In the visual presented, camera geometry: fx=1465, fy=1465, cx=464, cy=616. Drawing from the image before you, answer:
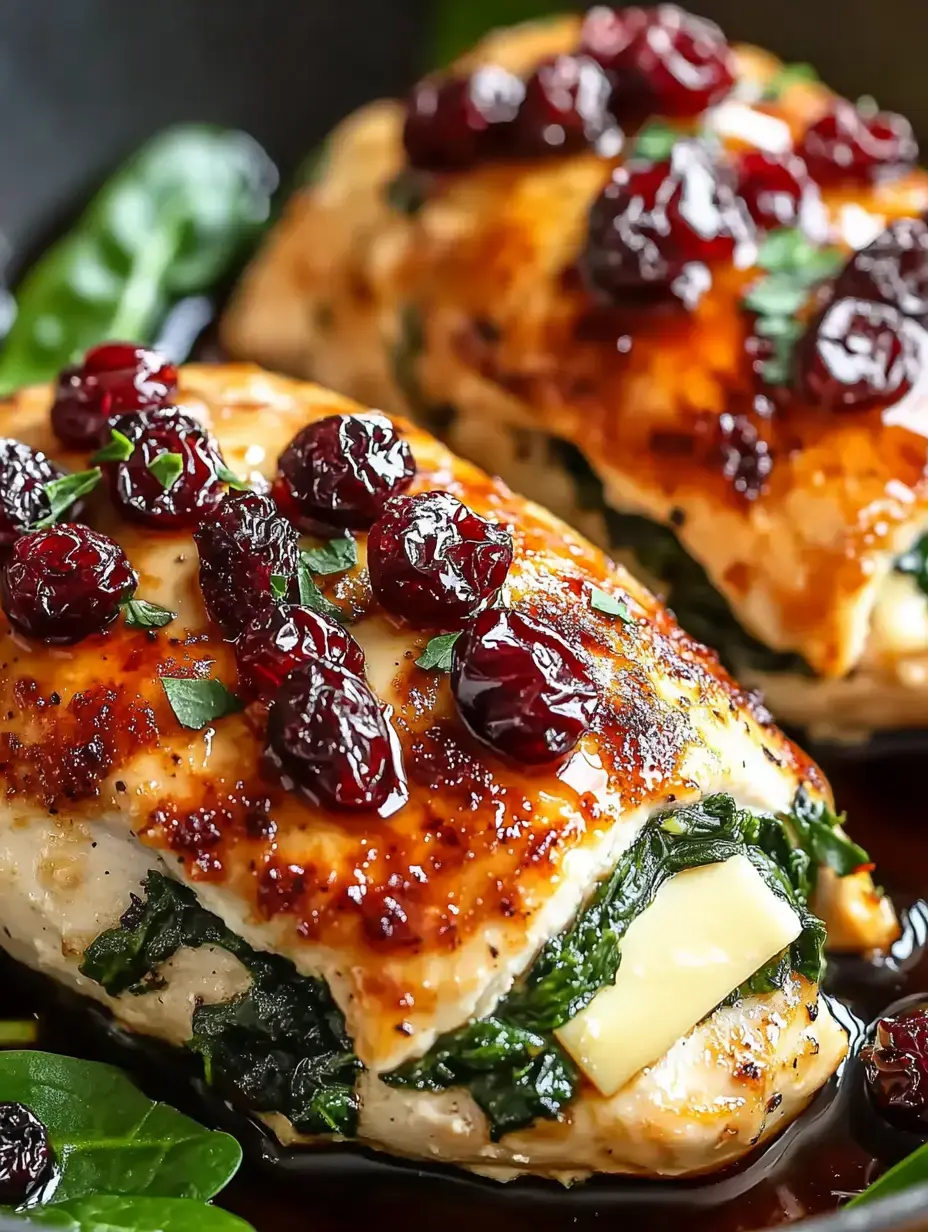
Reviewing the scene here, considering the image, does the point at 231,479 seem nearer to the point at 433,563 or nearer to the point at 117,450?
the point at 117,450

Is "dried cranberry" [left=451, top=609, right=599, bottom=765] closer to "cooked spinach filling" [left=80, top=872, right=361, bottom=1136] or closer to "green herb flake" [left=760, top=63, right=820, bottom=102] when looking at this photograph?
"cooked spinach filling" [left=80, top=872, right=361, bottom=1136]

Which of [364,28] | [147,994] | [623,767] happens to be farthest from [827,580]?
[364,28]

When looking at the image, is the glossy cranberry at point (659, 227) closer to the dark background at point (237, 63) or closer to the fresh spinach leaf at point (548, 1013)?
the fresh spinach leaf at point (548, 1013)

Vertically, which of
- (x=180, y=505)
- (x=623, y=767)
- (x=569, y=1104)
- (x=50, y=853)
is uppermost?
(x=180, y=505)

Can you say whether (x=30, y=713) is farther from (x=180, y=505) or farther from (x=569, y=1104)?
(x=569, y=1104)

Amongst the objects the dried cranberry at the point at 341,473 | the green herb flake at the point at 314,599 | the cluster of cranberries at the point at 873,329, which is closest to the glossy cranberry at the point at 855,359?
the cluster of cranberries at the point at 873,329
